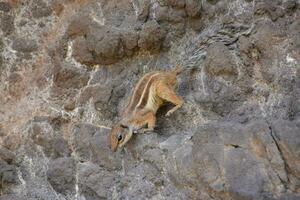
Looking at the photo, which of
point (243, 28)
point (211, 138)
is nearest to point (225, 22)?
point (243, 28)

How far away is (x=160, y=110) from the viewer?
536cm

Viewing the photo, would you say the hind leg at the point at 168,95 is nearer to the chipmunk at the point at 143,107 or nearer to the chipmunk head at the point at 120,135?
the chipmunk at the point at 143,107

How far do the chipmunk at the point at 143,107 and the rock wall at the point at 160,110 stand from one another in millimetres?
90

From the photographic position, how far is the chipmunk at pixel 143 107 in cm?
515

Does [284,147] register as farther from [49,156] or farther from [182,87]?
[49,156]

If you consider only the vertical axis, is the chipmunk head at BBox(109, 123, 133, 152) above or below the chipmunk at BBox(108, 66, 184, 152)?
below

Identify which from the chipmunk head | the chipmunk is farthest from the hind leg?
the chipmunk head

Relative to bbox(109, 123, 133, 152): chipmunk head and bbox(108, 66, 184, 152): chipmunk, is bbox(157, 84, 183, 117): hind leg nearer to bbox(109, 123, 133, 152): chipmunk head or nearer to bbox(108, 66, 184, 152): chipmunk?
bbox(108, 66, 184, 152): chipmunk

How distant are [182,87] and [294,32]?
1.07 meters

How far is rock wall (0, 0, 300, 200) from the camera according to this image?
4484mm

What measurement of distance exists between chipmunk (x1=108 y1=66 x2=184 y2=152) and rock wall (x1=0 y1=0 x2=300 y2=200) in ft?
0.29

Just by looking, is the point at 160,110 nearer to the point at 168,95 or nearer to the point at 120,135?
the point at 168,95

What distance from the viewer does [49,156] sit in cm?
557

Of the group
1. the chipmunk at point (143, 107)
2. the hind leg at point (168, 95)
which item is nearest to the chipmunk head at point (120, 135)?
the chipmunk at point (143, 107)
